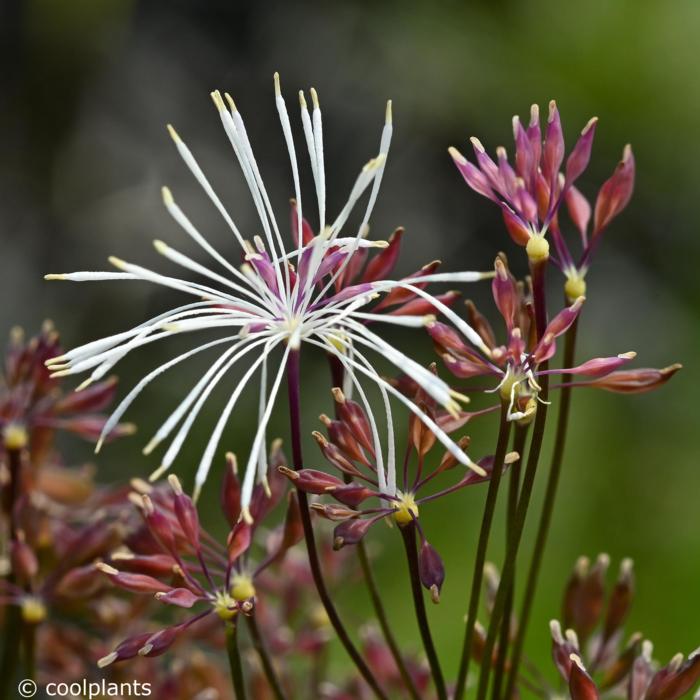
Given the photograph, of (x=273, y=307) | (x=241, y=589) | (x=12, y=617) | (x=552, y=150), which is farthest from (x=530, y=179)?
(x=12, y=617)

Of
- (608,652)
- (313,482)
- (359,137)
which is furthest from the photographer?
(359,137)

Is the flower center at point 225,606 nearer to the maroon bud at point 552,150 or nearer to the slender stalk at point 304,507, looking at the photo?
the slender stalk at point 304,507

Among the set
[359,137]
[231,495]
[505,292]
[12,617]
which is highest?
[359,137]

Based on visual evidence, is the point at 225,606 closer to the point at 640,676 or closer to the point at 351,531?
the point at 351,531

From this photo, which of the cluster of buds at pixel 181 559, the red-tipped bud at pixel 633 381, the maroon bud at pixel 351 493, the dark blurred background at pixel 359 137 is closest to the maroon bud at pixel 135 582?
the cluster of buds at pixel 181 559

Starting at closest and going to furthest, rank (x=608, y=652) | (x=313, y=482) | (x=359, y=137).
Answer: (x=313, y=482), (x=608, y=652), (x=359, y=137)

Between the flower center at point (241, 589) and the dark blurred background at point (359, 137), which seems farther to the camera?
the dark blurred background at point (359, 137)
